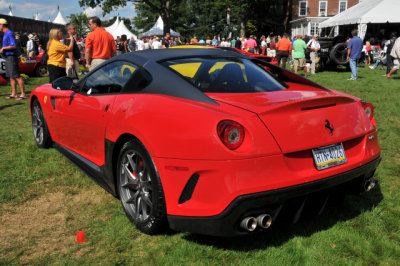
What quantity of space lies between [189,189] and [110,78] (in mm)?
1654

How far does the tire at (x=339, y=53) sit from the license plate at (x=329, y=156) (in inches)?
652

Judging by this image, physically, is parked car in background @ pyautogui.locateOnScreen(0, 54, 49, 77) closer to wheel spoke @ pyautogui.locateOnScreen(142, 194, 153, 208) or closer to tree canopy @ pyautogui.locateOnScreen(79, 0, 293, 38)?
wheel spoke @ pyautogui.locateOnScreen(142, 194, 153, 208)

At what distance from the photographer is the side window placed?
132 inches

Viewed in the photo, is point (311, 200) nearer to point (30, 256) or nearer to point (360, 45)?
point (30, 256)

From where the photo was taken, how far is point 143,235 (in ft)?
9.66

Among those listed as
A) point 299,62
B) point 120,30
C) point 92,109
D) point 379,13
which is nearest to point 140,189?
point 92,109

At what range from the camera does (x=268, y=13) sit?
2133 inches

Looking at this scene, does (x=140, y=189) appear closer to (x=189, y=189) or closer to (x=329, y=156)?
(x=189, y=189)

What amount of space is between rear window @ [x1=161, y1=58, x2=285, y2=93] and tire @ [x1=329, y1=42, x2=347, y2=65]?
1586 cm

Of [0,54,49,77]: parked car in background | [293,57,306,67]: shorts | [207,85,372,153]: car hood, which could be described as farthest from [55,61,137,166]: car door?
[293,57,306,67]: shorts

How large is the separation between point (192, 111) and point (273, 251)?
114cm

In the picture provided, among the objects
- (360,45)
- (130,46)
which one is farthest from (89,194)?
(130,46)

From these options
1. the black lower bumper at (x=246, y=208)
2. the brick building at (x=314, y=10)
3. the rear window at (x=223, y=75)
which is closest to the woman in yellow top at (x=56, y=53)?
the rear window at (x=223, y=75)

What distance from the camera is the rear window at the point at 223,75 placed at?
116 inches
